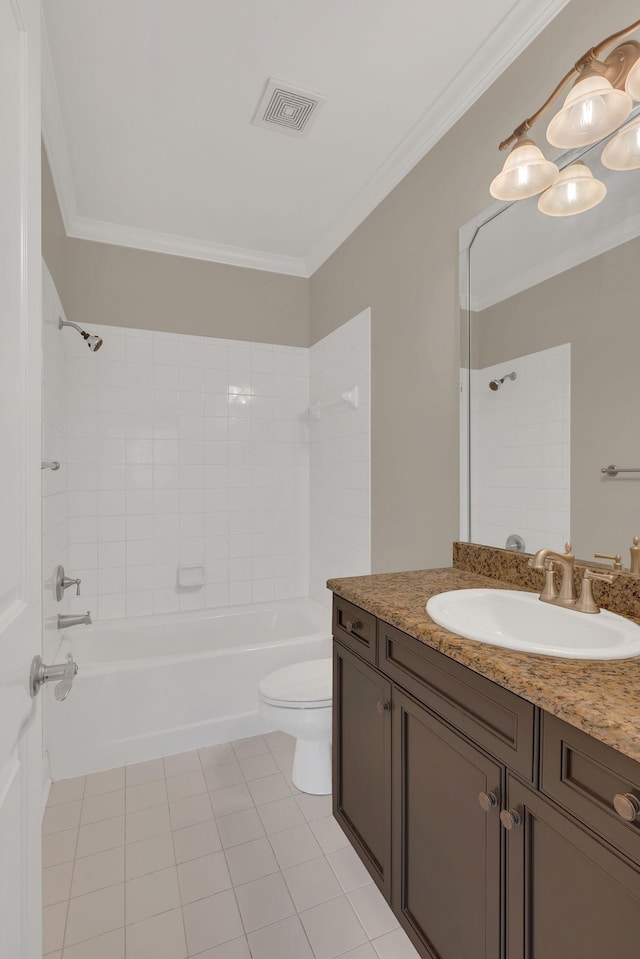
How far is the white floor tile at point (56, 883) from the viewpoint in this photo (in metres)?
1.48

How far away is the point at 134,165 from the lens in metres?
2.25

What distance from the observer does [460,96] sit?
177cm

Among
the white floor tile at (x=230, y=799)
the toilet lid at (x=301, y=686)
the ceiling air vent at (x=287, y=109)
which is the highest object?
the ceiling air vent at (x=287, y=109)

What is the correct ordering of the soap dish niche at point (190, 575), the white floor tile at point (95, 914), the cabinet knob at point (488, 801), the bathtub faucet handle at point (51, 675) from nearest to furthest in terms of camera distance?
the bathtub faucet handle at point (51, 675) → the cabinet knob at point (488, 801) → the white floor tile at point (95, 914) → the soap dish niche at point (190, 575)

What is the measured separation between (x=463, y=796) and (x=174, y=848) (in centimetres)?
122

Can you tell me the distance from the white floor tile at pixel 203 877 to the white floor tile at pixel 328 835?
13.1 inches

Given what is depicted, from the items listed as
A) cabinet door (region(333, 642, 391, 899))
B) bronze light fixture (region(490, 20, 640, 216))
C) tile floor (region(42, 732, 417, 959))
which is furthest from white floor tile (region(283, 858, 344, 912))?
bronze light fixture (region(490, 20, 640, 216))

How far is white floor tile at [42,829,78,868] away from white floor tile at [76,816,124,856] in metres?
0.02

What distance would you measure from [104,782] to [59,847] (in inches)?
15.4

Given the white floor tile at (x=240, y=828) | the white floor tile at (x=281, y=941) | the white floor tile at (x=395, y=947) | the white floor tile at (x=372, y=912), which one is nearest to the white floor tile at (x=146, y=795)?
the white floor tile at (x=240, y=828)

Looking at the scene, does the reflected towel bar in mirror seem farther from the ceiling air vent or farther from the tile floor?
the ceiling air vent

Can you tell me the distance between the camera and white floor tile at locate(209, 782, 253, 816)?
1891 mm

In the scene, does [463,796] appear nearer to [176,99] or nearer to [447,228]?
[447,228]

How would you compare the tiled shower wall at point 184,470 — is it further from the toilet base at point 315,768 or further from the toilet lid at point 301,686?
the toilet base at point 315,768
